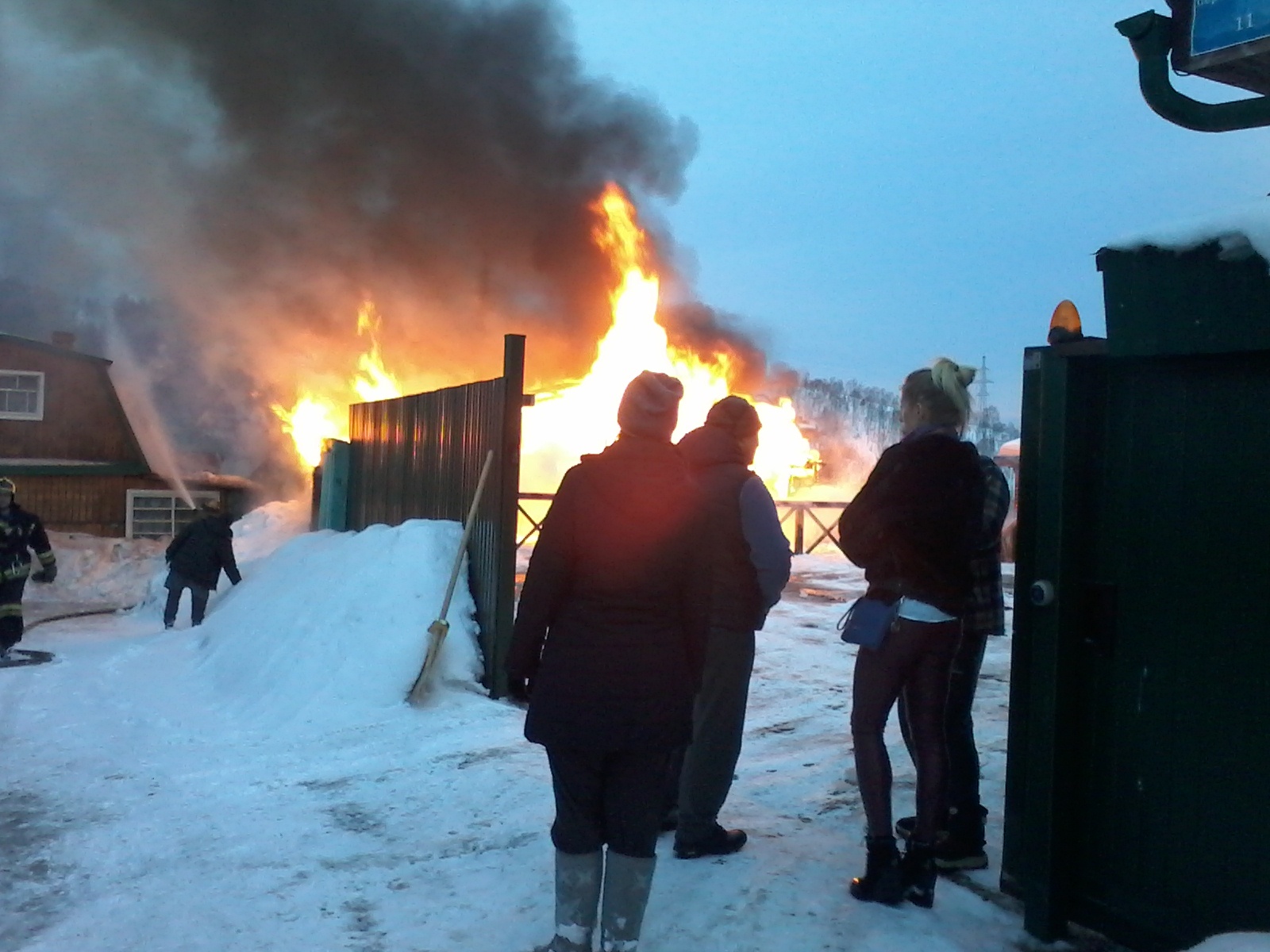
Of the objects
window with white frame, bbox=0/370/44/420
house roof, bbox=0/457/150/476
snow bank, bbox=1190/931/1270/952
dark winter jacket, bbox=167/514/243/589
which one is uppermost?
window with white frame, bbox=0/370/44/420

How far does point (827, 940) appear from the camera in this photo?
11.3 feet

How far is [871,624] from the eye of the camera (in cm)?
362

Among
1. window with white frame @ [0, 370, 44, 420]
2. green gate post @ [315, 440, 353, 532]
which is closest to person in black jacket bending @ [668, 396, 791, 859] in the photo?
green gate post @ [315, 440, 353, 532]

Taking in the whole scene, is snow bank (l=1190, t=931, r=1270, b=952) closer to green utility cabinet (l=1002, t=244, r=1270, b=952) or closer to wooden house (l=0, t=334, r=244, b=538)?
green utility cabinet (l=1002, t=244, r=1270, b=952)

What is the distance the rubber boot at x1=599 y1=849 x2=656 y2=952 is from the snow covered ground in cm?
35

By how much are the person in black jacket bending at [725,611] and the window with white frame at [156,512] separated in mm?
19344

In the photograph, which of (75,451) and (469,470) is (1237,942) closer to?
(469,470)

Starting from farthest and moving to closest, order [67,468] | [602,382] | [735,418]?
[67,468]
[602,382]
[735,418]

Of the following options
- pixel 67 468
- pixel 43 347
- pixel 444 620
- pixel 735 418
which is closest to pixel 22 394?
pixel 43 347

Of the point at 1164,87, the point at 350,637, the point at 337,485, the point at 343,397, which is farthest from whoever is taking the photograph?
the point at 343,397

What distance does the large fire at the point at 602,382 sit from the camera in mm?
17484

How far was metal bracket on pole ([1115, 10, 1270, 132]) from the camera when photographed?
3.78m

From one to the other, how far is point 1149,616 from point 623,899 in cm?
187

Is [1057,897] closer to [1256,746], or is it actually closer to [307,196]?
[1256,746]
